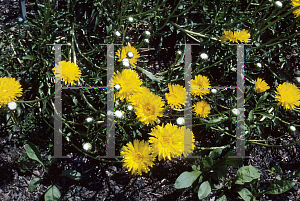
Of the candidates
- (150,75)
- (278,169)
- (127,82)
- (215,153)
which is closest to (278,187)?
(278,169)

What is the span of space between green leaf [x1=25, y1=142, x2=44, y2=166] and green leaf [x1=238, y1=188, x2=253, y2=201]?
2.04 metres

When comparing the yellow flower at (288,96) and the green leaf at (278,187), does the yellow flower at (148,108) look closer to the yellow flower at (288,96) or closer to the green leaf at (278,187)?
the yellow flower at (288,96)

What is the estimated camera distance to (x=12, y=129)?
8.91 feet

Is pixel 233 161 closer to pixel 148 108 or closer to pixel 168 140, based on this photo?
pixel 168 140

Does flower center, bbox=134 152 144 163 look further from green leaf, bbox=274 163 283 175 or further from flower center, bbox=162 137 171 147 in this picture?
green leaf, bbox=274 163 283 175

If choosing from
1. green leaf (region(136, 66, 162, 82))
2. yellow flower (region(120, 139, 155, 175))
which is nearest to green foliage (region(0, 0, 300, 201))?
green leaf (region(136, 66, 162, 82))

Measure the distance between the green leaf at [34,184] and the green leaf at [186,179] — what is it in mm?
1340

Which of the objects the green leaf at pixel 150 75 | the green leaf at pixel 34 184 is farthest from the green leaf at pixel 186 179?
the green leaf at pixel 34 184

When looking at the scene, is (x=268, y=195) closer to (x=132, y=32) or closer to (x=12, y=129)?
(x=132, y=32)

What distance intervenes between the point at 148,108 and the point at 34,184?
1.36 m

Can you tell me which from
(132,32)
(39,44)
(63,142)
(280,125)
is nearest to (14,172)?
(63,142)

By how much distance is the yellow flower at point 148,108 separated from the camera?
2.22 m

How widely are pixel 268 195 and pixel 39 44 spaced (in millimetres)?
2952

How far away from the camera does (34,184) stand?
2.54 m
